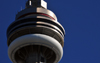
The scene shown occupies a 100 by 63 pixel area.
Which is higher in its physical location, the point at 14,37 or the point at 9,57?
the point at 14,37

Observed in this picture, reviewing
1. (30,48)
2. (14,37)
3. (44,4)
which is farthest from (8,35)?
(44,4)

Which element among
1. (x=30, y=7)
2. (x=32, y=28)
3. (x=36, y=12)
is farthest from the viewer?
(x=30, y=7)

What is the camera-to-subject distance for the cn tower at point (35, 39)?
5644 cm

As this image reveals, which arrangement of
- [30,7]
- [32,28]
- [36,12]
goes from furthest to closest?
[30,7] < [36,12] < [32,28]

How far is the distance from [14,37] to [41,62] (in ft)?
25.7

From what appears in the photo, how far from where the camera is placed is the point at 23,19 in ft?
195

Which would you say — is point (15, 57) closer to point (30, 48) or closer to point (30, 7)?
point (30, 48)

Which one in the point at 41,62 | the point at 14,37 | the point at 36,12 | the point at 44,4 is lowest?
the point at 41,62

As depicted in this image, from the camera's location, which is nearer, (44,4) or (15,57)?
(15,57)

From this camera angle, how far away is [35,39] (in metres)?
55.8

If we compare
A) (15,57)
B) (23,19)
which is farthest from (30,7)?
(15,57)

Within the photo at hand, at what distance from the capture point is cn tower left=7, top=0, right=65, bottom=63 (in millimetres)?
56438

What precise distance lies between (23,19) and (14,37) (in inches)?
169

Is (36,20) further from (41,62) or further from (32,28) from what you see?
(41,62)
